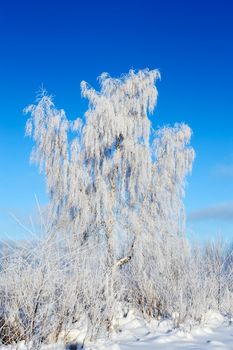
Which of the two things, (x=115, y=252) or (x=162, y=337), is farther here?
(x=115, y=252)

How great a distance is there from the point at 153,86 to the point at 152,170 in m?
3.16

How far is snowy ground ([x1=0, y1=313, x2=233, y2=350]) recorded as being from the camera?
6.22 meters

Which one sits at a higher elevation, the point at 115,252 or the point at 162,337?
the point at 115,252

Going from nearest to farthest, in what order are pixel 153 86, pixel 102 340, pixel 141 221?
pixel 102 340, pixel 141 221, pixel 153 86

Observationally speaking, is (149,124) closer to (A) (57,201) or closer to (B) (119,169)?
(B) (119,169)

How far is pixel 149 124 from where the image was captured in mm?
16531

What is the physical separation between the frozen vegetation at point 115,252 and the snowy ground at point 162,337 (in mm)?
19

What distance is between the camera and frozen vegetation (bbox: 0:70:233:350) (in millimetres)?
5965

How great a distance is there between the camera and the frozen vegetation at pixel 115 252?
5.96m

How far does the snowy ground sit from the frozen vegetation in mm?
19

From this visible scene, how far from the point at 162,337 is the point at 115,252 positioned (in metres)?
6.74

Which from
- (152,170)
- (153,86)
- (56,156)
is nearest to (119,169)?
(152,170)

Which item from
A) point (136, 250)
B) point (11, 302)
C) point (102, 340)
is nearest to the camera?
point (11, 302)

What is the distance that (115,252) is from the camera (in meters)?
13.6
